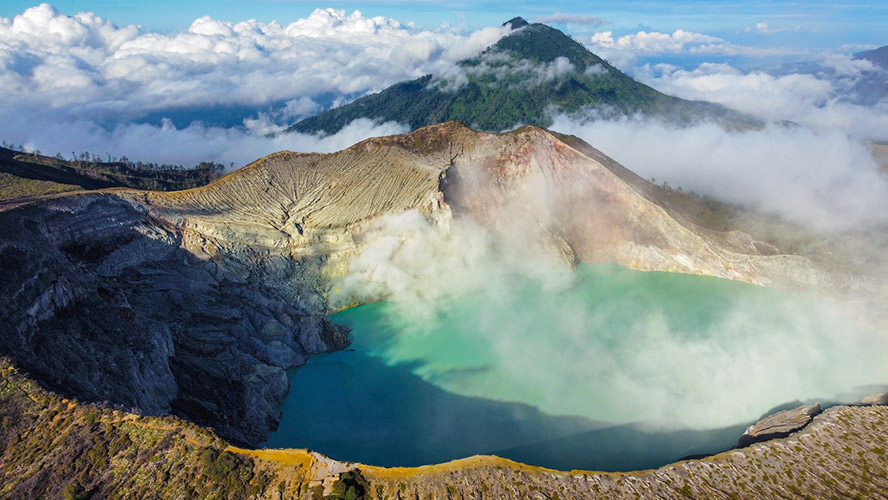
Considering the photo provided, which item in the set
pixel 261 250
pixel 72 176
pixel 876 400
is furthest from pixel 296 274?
pixel 876 400

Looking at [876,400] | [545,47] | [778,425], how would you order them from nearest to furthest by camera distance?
[778,425], [876,400], [545,47]

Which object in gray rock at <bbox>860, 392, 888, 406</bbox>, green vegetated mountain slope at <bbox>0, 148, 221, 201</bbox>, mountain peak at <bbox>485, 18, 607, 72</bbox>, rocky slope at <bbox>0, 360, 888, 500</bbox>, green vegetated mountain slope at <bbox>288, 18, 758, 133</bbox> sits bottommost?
gray rock at <bbox>860, 392, 888, 406</bbox>

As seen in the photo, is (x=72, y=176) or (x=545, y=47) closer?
(x=72, y=176)

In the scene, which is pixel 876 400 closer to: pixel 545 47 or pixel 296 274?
pixel 296 274

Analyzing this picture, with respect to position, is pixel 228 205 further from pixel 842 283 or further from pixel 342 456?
pixel 842 283

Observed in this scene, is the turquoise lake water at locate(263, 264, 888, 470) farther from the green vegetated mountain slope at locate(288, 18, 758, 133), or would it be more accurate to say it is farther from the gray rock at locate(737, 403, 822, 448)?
the green vegetated mountain slope at locate(288, 18, 758, 133)

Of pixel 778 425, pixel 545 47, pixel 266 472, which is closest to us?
pixel 266 472

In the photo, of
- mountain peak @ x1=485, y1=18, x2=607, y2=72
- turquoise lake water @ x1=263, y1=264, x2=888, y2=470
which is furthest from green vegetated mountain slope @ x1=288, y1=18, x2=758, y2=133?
turquoise lake water @ x1=263, y1=264, x2=888, y2=470
